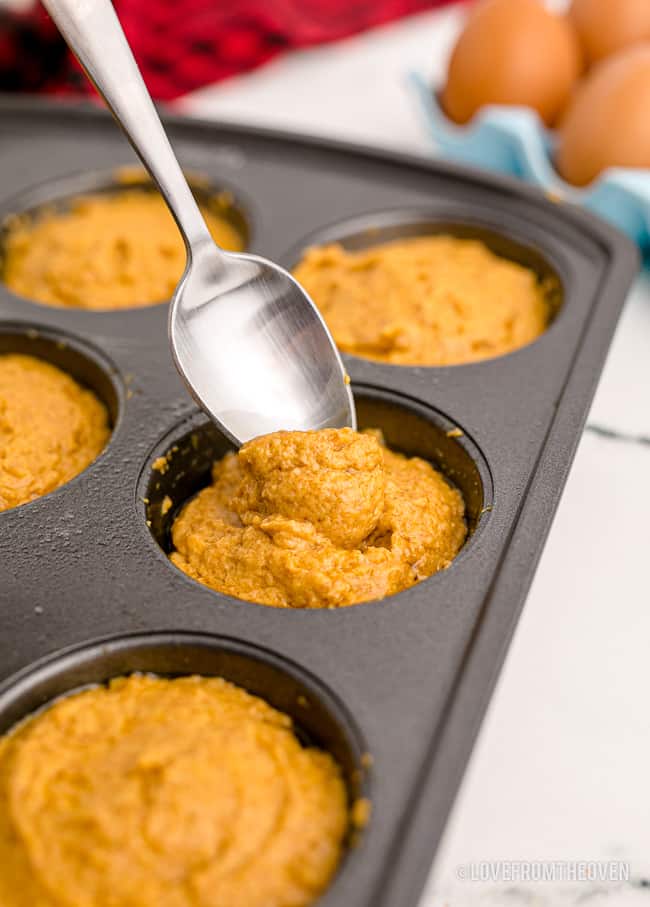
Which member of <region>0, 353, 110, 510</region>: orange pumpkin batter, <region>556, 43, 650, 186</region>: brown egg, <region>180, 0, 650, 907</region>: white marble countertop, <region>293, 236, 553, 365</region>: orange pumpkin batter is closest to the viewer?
<region>180, 0, 650, 907</region>: white marble countertop

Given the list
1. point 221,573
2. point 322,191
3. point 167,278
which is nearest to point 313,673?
point 221,573

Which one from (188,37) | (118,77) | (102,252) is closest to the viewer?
(118,77)

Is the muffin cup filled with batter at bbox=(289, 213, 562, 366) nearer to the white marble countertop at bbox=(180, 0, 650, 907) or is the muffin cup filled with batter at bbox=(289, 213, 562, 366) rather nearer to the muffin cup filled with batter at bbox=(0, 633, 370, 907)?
the white marble countertop at bbox=(180, 0, 650, 907)

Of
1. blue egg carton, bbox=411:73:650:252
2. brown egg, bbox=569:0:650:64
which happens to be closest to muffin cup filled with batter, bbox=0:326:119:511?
blue egg carton, bbox=411:73:650:252

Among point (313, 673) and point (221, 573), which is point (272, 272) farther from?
point (313, 673)

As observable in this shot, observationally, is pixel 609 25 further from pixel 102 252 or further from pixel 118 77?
pixel 118 77

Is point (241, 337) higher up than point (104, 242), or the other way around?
point (104, 242)

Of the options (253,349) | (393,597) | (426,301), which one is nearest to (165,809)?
(393,597)
